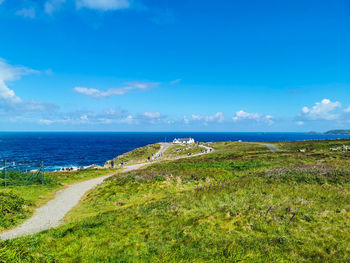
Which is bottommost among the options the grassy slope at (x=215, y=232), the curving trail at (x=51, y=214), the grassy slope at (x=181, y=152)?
the grassy slope at (x=181, y=152)

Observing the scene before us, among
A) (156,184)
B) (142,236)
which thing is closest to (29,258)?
(142,236)

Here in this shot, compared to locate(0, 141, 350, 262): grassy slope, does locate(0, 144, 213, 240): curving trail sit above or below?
below

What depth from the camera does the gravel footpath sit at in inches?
451

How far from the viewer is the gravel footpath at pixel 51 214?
11445 millimetres

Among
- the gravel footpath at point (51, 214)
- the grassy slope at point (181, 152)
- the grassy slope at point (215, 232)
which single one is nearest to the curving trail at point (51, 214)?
the gravel footpath at point (51, 214)

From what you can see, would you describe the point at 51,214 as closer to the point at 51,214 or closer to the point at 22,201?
the point at 51,214

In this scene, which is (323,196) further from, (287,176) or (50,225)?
(50,225)

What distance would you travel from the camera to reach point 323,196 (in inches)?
492

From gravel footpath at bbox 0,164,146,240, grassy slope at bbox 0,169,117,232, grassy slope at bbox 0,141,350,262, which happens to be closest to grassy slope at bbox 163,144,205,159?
grassy slope at bbox 0,169,117,232

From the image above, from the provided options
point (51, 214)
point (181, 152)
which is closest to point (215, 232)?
point (51, 214)

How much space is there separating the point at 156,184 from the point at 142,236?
39.3 ft

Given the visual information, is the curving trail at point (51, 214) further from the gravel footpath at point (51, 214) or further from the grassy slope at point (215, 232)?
the grassy slope at point (215, 232)

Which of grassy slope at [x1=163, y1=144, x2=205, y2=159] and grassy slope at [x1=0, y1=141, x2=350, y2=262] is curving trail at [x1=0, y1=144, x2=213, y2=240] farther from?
grassy slope at [x1=163, y1=144, x2=205, y2=159]

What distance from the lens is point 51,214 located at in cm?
1459
